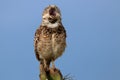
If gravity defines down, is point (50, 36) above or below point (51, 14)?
below

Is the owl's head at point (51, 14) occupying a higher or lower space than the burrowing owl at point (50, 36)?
higher

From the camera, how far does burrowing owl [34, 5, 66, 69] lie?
5.91 metres

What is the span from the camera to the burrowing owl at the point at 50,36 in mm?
5910

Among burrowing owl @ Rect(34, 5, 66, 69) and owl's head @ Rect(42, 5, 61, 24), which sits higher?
owl's head @ Rect(42, 5, 61, 24)

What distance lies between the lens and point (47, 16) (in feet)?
19.3

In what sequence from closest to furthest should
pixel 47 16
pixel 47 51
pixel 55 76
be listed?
pixel 55 76
pixel 47 16
pixel 47 51

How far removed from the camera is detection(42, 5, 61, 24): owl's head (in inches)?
231

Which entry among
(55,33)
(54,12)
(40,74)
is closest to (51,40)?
(55,33)

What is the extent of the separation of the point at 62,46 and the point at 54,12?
780 millimetres

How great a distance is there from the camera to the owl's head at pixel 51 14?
5.88m

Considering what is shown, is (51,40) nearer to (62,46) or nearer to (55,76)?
(62,46)

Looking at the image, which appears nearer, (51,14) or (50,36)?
(51,14)

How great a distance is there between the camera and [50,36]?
19.8 feet

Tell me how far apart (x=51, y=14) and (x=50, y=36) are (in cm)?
45
